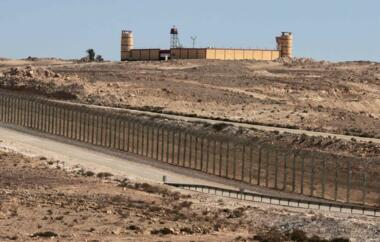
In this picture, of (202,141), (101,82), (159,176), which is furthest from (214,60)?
(159,176)

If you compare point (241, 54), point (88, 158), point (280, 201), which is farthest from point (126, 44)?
point (280, 201)

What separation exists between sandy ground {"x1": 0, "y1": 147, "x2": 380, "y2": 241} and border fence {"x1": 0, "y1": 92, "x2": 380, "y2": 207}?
10046mm

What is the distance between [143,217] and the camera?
3784 cm

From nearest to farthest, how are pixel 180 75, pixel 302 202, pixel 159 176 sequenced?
pixel 302 202 → pixel 159 176 → pixel 180 75

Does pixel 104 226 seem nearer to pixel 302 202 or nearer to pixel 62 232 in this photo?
pixel 62 232

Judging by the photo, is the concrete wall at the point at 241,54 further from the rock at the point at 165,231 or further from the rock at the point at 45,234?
the rock at the point at 45,234

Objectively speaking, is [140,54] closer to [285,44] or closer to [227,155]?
[285,44]

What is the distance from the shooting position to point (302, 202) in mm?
45594

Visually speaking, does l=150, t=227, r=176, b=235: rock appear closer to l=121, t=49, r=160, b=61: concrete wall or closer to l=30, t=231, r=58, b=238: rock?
l=30, t=231, r=58, b=238: rock

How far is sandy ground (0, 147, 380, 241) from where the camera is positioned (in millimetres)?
34062

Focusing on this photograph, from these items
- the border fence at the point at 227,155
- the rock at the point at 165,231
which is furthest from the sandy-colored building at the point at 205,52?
the rock at the point at 165,231

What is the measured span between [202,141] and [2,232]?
3592cm

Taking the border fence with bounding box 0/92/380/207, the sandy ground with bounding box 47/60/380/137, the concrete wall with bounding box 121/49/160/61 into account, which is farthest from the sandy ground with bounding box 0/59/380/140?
the border fence with bounding box 0/92/380/207

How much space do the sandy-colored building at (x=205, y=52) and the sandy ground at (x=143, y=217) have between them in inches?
4371
